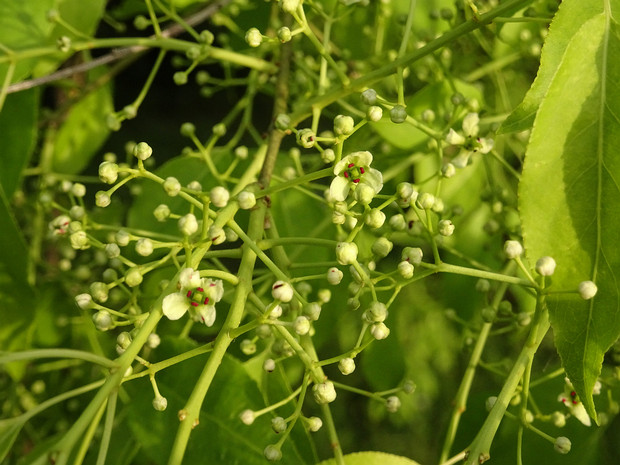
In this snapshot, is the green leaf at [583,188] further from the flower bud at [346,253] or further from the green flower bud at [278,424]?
the green flower bud at [278,424]

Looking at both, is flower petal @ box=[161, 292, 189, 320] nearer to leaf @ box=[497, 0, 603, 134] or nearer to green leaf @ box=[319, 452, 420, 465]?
green leaf @ box=[319, 452, 420, 465]

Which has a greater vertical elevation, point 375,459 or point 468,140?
point 468,140

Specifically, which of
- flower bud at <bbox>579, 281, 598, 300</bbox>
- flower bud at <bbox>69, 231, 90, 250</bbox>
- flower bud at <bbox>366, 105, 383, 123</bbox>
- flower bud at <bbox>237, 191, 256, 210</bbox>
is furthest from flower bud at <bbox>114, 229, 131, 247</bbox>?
flower bud at <bbox>579, 281, 598, 300</bbox>

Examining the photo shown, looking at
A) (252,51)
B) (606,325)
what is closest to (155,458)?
(606,325)

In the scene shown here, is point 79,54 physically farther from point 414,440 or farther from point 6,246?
point 414,440

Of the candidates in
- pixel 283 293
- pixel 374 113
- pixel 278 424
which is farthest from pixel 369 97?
pixel 278 424

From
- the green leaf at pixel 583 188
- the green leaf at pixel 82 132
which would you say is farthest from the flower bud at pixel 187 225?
the green leaf at pixel 82 132

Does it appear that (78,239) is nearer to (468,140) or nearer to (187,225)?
(187,225)
